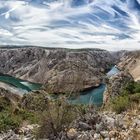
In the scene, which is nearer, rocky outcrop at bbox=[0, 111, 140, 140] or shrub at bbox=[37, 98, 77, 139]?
rocky outcrop at bbox=[0, 111, 140, 140]

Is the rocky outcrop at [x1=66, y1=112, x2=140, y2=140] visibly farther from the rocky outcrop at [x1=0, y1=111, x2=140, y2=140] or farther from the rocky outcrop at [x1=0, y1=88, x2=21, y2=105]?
the rocky outcrop at [x1=0, y1=88, x2=21, y2=105]

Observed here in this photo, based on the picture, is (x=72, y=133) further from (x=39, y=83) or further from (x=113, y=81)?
(x=39, y=83)

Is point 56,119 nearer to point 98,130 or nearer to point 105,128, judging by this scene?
point 98,130

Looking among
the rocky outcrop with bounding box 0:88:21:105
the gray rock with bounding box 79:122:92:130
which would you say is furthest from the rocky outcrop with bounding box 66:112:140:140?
the rocky outcrop with bounding box 0:88:21:105

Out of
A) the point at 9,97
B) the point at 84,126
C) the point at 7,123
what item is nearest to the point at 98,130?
the point at 84,126

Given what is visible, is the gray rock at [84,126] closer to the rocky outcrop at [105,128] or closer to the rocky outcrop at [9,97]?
the rocky outcrop at [105,128]

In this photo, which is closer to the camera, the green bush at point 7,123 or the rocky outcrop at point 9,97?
the green bush at point 7,123

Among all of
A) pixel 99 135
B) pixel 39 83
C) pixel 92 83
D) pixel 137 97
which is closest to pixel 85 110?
pixel 99 135

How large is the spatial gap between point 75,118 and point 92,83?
137m

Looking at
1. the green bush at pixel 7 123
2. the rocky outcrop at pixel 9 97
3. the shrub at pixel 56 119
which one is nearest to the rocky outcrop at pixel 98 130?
the shrub at pixel 56 119

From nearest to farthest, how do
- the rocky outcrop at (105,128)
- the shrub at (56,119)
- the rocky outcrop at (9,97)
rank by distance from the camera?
the rocky outcrop at (105,128), the shrub at (56,119), the rocky outcrop at (9,97)

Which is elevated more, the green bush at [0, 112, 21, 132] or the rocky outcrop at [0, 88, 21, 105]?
the green bush at [0, 112, 21, 132]

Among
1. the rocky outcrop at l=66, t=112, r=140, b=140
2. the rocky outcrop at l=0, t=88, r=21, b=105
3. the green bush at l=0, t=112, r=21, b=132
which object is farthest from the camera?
the rocky outcrop at l=0, t=88, r=21, b=105

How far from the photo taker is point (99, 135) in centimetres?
1933
